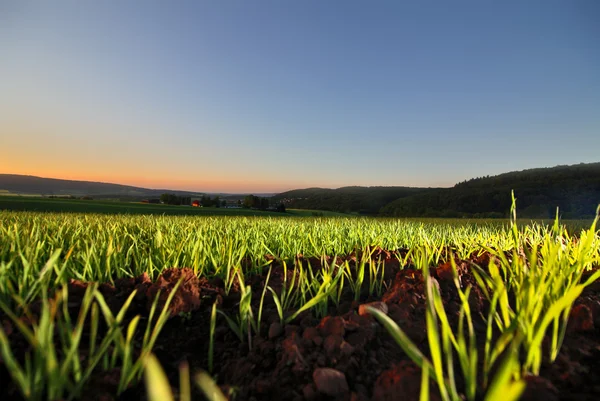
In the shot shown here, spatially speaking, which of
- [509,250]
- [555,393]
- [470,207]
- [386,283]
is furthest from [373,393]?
[470,207]

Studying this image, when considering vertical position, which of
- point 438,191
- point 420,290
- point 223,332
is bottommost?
point 223,332

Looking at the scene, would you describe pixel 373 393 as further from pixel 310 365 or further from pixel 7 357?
pixel 7 357

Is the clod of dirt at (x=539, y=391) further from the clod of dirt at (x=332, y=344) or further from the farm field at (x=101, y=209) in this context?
the farm field at (x=101, y=209)

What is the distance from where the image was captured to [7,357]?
674 mm

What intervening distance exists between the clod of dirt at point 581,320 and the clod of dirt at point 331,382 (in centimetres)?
96

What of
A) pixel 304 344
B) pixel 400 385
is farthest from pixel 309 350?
pixel 400 385

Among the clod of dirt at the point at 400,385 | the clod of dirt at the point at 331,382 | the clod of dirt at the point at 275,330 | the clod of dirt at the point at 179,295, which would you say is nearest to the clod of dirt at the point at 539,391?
the clod of dirt at the point at 400,385

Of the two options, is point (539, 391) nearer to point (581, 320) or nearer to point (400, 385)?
point (400, 385)

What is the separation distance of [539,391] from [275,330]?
799 millimetres

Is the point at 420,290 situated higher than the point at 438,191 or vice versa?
the point at 438,191

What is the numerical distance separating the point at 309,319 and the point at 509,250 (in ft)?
6.88

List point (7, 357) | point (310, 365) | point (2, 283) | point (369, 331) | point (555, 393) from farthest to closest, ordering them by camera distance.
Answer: point (2, 283), point (369, 331), point (310, 365), point (555, 393), point (7, 357)

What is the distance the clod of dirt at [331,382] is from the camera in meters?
0.91

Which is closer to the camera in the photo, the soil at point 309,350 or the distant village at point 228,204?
the soil at point 309,350
